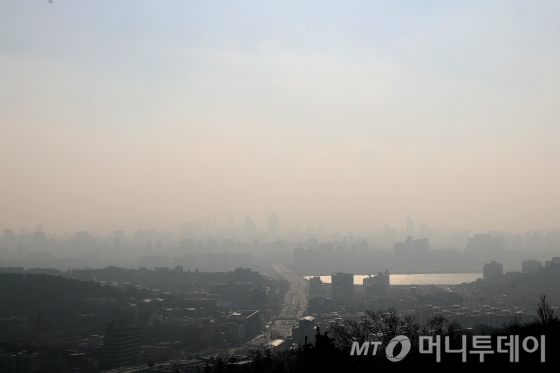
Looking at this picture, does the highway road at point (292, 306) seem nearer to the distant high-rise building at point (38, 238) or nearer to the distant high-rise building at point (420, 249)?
the distant high-rise building at point (420, 249)

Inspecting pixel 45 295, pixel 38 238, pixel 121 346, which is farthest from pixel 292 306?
pixel 38 238

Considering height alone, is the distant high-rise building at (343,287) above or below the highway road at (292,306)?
above

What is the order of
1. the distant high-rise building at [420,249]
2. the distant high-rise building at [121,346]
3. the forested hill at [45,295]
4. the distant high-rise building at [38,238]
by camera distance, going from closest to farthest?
the distant high-rise building at [121,346] → the forested hill at [45,295] → the distant high-rise building at [420,249] → the distant high-rise building at [38,238]

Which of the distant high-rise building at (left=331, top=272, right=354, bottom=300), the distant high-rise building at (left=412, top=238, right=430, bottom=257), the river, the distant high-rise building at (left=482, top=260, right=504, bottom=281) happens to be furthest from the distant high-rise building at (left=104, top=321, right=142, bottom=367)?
the distant high-rise building at (left=412, top=238, right=430, bottom=257)

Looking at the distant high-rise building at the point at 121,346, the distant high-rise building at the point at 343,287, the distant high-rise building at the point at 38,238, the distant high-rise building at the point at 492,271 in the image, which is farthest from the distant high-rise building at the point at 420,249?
the distant high-rise building at the point at 121,346

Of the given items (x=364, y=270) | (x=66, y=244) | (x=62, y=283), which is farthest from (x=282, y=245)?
(x=62, y=283)

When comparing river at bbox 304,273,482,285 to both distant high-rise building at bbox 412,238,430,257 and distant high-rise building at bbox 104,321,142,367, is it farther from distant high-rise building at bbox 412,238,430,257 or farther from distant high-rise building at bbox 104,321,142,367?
distant high-rise building at bbox 104,321,142,367

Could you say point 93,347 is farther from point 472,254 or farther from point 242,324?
point 472,254

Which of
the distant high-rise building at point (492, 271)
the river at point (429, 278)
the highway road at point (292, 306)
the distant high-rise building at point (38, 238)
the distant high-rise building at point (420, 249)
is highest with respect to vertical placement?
the distant high-rise building at point (38, 238)
